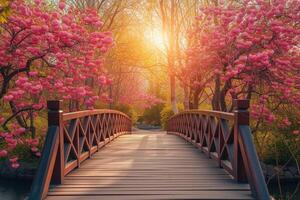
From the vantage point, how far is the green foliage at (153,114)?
38.2m

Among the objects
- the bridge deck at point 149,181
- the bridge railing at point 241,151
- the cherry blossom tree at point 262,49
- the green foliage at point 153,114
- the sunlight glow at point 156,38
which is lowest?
the green foliage at point 153,114

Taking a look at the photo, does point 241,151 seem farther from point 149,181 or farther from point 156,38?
point 156,38

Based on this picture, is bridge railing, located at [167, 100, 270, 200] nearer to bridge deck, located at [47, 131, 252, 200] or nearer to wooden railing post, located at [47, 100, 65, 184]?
bridge deck, located at [47, 131, 252, 200]

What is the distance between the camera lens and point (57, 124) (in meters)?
4.59

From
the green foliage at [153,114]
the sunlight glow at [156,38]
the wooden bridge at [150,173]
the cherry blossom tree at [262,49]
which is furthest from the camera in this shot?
the green foliage at [153,114]

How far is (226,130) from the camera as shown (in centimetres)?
559

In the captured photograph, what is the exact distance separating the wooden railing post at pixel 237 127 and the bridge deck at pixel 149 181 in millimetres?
151

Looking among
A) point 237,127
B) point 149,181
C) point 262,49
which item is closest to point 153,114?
point 262,49

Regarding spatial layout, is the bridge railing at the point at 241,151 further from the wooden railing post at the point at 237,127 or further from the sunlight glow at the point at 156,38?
the sunlight glow at the point at 156,38

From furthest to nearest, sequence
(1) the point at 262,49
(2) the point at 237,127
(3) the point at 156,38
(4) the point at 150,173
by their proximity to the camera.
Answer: (3) the point at 156,38 → (1) the point at 262,49 → (4) the point at 150,173 → (2) the point at 237,127

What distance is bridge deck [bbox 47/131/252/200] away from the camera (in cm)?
425

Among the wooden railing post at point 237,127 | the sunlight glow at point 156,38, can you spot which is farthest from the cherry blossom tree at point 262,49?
the sunlight glow at point 156,38

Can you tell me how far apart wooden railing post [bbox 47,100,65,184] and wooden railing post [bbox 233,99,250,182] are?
7.30 feet

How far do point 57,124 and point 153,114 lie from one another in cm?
3425
